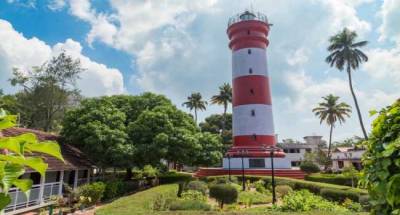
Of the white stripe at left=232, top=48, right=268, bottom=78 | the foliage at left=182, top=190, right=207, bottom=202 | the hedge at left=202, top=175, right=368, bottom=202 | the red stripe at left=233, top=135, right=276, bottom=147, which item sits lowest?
the foliage at left=182, top=190, right=207, bottom=202

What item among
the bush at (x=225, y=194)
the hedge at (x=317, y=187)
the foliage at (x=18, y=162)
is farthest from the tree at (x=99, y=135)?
the foliage at (x=18, y=162)

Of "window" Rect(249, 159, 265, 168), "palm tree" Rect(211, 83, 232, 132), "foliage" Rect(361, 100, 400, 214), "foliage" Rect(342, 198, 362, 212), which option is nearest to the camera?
"foliage" Rect(361, 100, 400, 214)

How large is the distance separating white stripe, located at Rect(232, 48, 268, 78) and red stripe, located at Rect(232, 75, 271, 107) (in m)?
0.66

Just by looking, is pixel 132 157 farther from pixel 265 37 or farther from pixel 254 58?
pixel 265 37

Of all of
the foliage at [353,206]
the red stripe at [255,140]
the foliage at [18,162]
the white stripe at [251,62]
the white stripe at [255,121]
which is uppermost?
the white stripe at [251,62]

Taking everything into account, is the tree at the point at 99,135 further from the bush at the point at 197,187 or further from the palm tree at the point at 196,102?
the palm tree at the point at 196,102

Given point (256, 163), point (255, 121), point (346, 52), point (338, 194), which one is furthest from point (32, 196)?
point (346, 52)

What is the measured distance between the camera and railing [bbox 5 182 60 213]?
1303 cm

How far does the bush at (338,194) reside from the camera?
15.2m

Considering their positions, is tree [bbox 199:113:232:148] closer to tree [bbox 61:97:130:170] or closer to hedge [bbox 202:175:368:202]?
hedge [bbox 202:175:368:202]

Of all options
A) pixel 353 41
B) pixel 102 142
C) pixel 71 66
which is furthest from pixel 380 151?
pixel 353 41

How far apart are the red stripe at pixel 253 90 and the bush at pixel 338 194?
13812 mm

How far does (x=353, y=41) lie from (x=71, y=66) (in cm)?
3741

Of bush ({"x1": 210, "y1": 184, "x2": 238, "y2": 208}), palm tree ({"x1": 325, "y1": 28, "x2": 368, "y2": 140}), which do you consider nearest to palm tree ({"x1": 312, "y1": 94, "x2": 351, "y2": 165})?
palm tree ({"x1": 325, "y1": 28, "x2": 368, "y2": 140})
